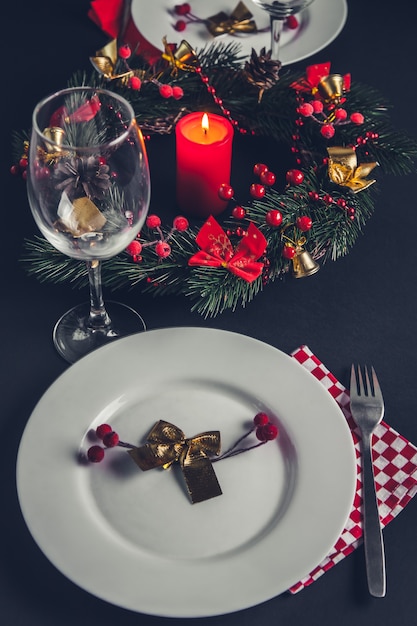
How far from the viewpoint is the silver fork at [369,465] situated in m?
0.63

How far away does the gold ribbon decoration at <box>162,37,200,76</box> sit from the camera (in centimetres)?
98

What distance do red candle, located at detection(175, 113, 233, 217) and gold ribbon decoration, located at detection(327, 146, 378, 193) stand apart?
12cm

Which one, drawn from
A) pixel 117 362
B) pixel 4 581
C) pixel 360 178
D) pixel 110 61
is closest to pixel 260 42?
pixel 110 61

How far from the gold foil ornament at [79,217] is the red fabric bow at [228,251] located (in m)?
0.11

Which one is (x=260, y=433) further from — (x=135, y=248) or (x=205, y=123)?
(x=205, y=123)

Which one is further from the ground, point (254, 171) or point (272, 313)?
point (254, 171)

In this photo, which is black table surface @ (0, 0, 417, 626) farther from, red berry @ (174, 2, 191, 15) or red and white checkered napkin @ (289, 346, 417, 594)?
red berry @ (174, 2, 191, 15)

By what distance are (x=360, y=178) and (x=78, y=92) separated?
34cm

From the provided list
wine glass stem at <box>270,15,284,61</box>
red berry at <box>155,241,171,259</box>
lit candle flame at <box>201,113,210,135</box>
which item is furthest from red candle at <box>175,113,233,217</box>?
wine glass stem at <box>270,15,284,61</box>

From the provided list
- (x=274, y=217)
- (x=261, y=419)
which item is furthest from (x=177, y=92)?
(x=261, y=419)

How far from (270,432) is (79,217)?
0.27 metres

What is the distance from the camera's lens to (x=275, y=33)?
1037mm

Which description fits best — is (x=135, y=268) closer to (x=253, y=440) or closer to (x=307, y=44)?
(x=253, y=440)

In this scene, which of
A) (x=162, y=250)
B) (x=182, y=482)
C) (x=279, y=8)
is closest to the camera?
(x=182, y=482)
